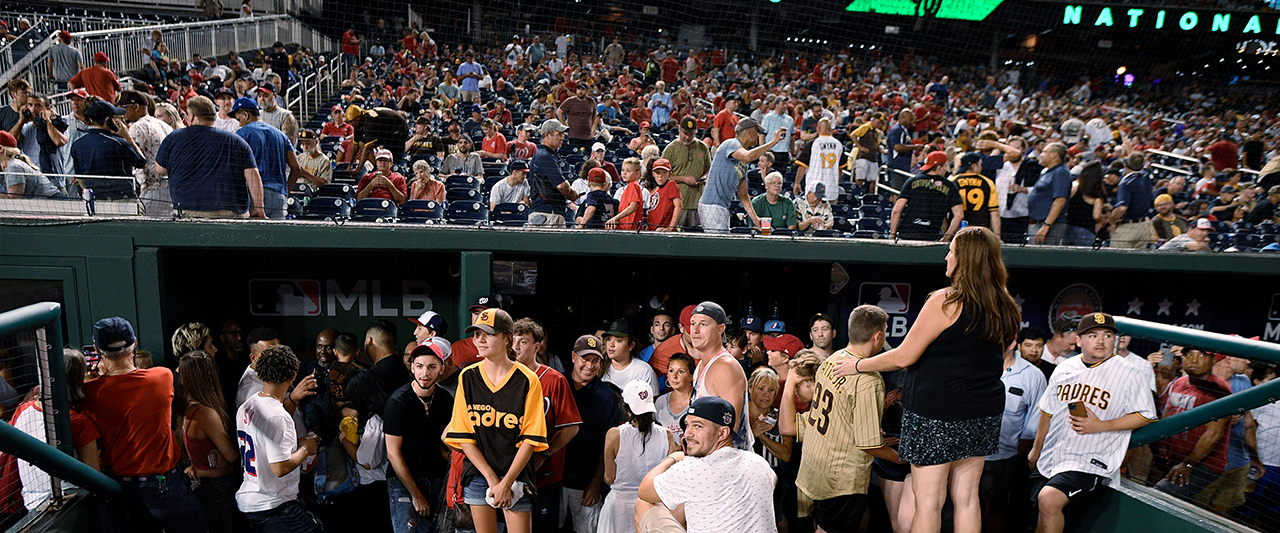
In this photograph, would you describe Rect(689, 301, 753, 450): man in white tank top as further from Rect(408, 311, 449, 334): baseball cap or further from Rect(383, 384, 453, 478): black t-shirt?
Rect(408, 311, 449, 334): baseball cap

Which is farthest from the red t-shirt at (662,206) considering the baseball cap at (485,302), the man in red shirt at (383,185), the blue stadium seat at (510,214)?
the man in red shirt at (383,185)

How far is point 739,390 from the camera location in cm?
376

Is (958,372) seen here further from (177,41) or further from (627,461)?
(177,41)

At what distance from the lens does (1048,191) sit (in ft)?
22.6

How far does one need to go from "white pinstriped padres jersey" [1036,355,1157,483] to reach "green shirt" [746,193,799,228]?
2.84m

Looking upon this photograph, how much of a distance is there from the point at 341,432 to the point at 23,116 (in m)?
4.28

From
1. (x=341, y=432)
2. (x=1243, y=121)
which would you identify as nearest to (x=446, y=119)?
(x=341, y=432)

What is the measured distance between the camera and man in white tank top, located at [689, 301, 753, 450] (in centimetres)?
373

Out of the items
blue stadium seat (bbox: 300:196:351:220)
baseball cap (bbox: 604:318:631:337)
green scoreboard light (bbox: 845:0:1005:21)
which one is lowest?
baseball cap (bbox: 604:318:631:337)

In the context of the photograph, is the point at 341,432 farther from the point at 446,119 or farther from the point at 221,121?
the point at 446,119

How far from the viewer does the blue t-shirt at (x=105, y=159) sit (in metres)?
5.34

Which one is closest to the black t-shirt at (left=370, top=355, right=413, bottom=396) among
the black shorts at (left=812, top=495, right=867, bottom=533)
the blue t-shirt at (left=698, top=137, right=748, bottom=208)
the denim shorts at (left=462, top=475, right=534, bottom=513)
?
the denim shorts at (left=462, top=475, right=534, bottom=513)

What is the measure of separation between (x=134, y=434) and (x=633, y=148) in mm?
6835

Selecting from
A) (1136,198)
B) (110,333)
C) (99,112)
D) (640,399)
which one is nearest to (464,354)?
(640,399)
